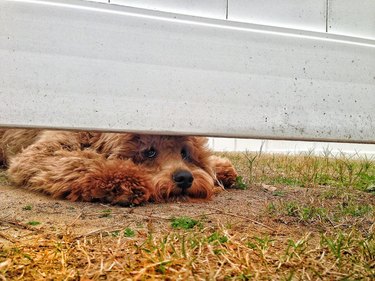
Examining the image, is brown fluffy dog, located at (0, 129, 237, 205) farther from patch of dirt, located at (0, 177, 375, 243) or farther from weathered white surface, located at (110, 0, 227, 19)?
weathered white surface, located at (110, 0, 227, 19)

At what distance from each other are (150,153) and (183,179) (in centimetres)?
36

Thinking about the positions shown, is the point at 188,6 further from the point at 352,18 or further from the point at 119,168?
the point at 119,168

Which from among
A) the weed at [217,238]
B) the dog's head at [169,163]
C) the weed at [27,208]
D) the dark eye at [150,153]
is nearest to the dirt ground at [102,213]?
the weed at [27,208]

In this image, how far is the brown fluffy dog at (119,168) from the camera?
3225mm

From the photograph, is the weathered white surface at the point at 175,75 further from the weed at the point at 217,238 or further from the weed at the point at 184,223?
the weed at the point at 217,238

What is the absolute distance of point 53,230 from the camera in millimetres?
2250

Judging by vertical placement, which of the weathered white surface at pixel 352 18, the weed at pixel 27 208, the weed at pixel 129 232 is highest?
the weathered white surface at pixel 352 18

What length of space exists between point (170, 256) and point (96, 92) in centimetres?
91

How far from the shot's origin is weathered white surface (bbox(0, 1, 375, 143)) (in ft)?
7.20

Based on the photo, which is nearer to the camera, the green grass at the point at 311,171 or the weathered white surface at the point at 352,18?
the weathered white surface at the point at 352,18

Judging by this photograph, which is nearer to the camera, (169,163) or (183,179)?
(183,179)

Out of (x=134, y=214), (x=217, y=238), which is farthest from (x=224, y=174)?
(x=217, y=238)

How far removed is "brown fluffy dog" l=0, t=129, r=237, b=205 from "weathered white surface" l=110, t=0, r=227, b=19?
117cm

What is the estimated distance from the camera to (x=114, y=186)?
10.5ft
